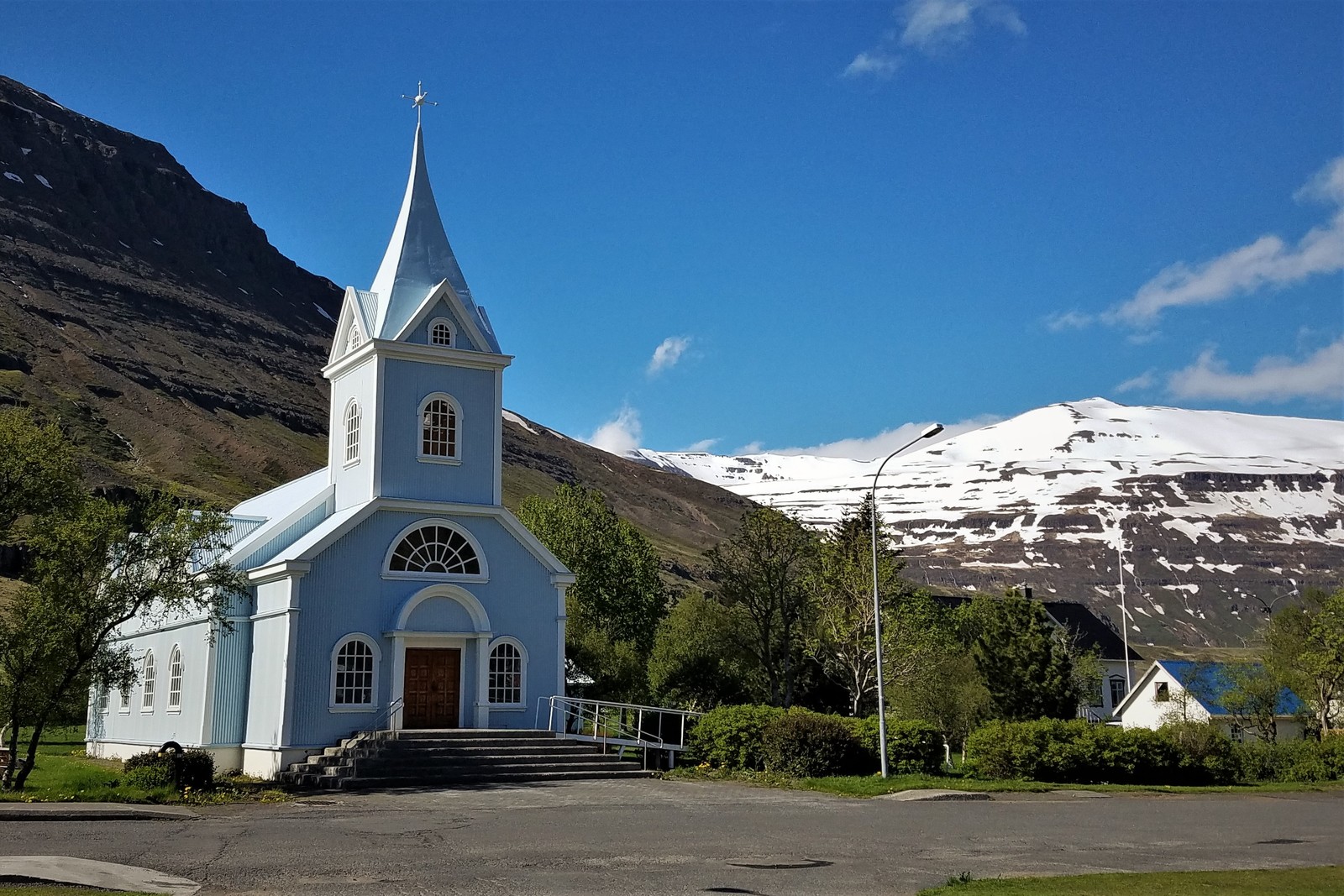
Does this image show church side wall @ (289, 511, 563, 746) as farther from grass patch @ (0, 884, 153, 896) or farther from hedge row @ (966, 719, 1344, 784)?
grass patch @ (0, 884, 153, 896)

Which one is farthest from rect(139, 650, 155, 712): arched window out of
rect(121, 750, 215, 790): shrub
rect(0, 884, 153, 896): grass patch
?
rect(0, 884, 153, 896): grass patch

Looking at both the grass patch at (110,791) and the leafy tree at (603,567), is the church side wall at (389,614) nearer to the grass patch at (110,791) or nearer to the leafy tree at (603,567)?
the grass patch at (110,791)

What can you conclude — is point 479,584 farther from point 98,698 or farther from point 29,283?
point 29,283

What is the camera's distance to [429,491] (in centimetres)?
3200

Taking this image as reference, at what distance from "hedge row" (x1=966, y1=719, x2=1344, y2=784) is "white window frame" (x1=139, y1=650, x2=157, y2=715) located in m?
22.5

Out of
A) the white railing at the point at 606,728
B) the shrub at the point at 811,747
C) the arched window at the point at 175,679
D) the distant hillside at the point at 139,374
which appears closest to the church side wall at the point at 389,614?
the white railing at the point at 606,728

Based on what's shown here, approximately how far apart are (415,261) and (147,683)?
14370mm

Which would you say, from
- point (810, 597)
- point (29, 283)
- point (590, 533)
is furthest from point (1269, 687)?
point (29, 283)

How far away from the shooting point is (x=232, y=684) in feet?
101

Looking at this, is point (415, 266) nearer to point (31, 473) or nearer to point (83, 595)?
point (31, 473)

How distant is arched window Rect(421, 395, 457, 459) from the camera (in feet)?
106

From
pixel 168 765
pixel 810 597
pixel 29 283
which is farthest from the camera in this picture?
pixel 29 283

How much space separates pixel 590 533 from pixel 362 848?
39.1 m

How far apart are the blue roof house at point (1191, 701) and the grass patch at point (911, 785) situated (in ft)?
34.3
